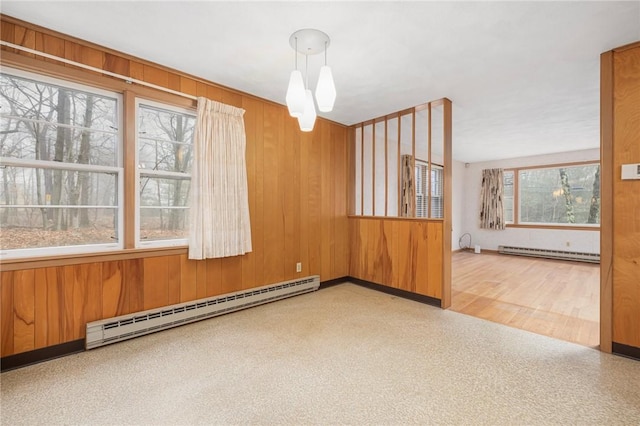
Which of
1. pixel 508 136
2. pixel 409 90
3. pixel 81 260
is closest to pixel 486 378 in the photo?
pixel 409 90

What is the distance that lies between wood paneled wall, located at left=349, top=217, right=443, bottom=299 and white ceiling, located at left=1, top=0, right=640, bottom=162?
5.30 ft

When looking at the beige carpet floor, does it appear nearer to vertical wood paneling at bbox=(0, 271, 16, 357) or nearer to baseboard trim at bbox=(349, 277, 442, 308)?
vertical wood paneling at bbox=(0, 271, 16, 357)

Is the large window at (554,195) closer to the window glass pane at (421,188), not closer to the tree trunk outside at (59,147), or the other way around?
the window glass pane at (421,188)

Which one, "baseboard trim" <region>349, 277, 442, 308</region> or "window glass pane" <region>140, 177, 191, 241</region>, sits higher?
"window glass pane" <region>140, 177, 191, 241</region>

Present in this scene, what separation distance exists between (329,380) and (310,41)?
8.17 feet

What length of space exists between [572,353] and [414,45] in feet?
9.20

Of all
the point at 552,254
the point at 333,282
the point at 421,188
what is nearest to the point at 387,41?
the point at 333,282

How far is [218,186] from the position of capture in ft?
9.47

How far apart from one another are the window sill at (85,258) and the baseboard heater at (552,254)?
7.45 metres

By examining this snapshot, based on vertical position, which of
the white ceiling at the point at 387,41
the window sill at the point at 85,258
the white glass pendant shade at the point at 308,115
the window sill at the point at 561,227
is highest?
the white ceiling at the point at 387,41

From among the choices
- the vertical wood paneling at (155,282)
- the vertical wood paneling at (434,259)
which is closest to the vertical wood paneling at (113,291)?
the vertical wood paneling at (155,282)

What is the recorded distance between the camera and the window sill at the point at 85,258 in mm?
1990

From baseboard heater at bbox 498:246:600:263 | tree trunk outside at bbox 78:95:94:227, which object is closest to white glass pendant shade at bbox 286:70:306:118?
tree trunk outside at bbox 78:95:94:227

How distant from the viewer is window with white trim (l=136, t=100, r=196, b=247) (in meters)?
2.62
